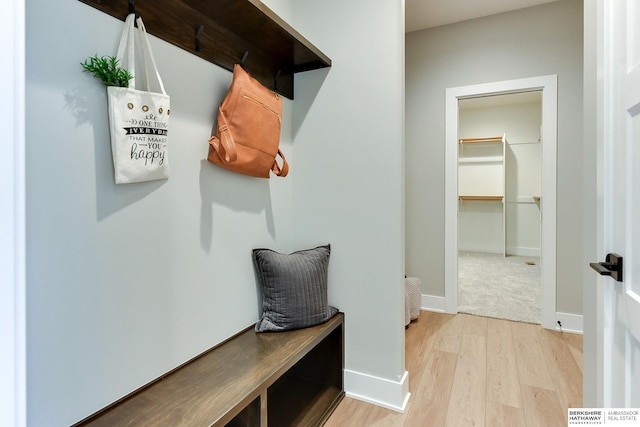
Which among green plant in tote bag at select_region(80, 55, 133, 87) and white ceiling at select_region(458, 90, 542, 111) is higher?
white ceiling at select_region(458, 90, 542, 111)

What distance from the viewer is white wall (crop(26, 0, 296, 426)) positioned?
845mm

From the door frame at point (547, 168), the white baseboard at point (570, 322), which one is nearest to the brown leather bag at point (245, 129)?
the door frame at point (547, 168)

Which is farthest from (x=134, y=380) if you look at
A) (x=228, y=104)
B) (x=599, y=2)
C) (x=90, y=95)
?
(x=599, y=2)

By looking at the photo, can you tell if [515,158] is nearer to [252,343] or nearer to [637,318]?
[637,318]

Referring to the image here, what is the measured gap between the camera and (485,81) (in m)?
2.86

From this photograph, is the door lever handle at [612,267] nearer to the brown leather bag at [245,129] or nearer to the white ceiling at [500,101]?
the brown leather bag at [245,129]

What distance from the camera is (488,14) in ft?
9.34

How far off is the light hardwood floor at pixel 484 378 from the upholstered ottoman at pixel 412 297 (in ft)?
0.32

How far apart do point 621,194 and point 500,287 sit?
124 inches

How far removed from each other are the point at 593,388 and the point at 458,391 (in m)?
0.73

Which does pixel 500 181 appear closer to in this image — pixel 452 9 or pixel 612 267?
pixel 452 9

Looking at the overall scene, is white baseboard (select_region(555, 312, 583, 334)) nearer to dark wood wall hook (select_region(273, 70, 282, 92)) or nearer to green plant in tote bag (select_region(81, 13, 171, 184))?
dark wood wall hook (select_region(273, 70, 282, 92))

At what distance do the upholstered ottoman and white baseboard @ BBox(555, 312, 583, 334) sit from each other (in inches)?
44.9

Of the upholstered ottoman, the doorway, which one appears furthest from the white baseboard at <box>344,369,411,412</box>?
the doorway
